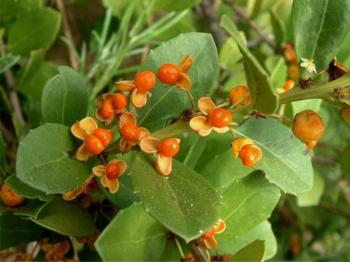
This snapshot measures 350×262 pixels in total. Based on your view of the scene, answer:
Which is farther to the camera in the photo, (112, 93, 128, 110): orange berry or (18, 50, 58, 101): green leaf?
(18, 50, 58, 101): green leaf

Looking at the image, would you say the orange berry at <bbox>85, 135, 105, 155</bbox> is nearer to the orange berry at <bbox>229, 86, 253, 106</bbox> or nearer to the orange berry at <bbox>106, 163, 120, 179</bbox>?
the orange berry at <bbox>106, 163, 120, 179</bbox>

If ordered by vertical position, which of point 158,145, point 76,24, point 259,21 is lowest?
point 259,21

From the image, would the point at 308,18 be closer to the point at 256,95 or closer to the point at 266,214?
the point at 256,95

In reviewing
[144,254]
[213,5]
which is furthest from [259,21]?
[144,254]

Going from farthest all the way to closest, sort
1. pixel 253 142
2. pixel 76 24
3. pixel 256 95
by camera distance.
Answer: pixel 76 24 → pixel 253 142 → pixel 256 95

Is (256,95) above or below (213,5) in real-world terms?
above

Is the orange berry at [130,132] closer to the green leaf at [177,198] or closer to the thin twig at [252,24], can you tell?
the green leaf at [177,198]

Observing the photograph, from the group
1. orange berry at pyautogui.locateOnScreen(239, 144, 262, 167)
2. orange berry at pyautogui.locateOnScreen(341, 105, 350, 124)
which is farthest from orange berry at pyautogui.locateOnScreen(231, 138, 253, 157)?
orange berry at pyautogui.locateOnScreen(341, 105, 350, 124)
